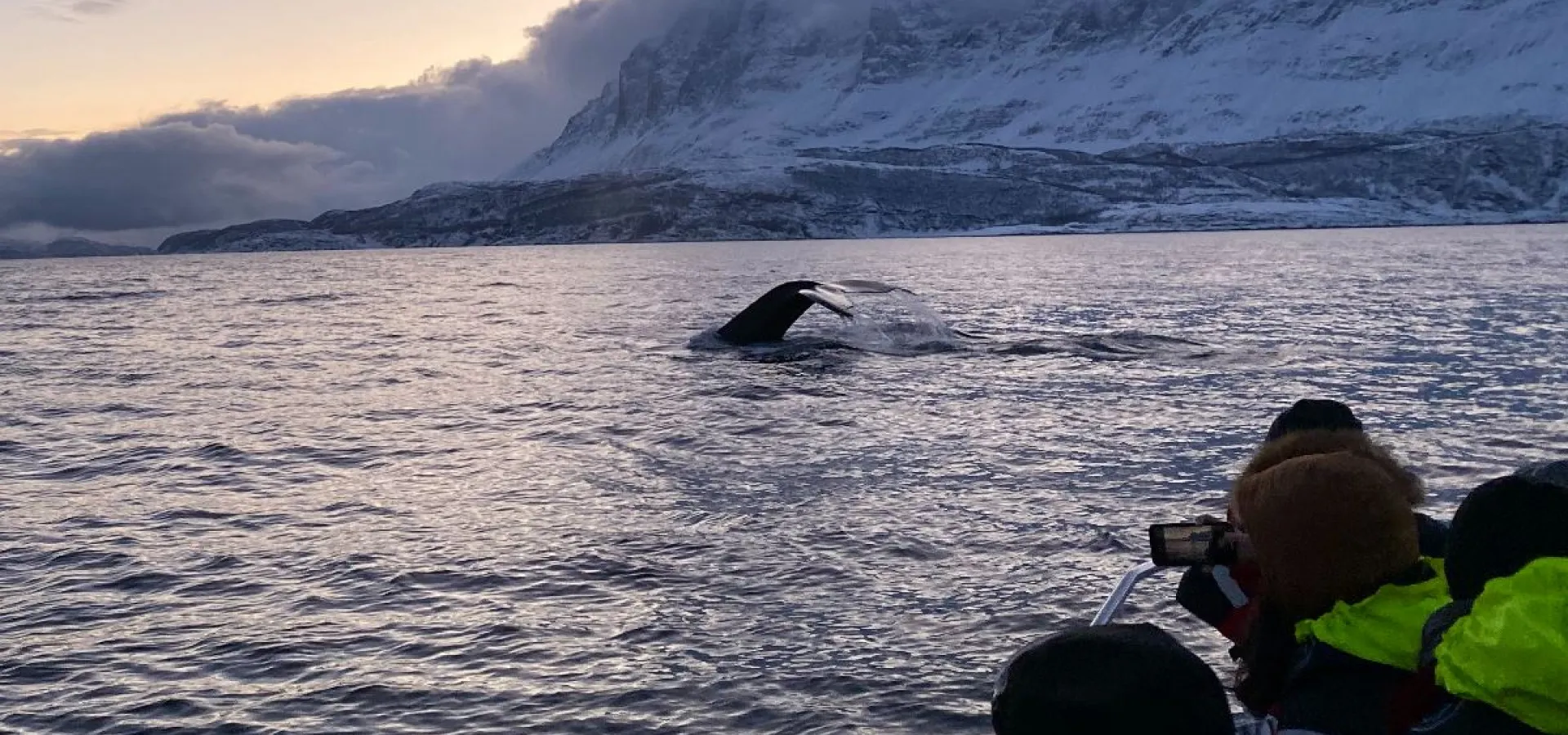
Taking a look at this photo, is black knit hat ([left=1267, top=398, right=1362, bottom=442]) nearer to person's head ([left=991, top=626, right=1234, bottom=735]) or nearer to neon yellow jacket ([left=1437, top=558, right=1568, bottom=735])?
neon yellow jacket ([left=1437, top=558, right=1568, bottom=735])

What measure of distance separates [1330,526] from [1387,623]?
0.36 m

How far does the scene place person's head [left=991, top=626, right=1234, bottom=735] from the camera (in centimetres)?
343

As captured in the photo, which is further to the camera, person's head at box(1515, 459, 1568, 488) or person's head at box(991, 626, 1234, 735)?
person's head at box(1515, 459, 1568, 488)

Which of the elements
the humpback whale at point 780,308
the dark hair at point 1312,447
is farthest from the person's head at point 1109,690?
the humpback whale at point 780,308

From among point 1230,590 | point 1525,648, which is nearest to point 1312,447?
point 1230,590

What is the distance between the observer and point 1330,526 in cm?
442

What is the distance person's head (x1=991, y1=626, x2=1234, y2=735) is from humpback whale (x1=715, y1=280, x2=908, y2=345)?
86.8ft

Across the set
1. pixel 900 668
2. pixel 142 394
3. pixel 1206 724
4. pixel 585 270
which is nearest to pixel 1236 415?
pixel 900 668

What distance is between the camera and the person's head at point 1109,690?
3432 mm

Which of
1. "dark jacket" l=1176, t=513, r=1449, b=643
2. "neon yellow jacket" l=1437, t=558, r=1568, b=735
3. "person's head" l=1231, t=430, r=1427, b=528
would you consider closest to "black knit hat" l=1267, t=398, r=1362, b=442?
"dark jacket" l=1176, t=513, r=1449, b=643

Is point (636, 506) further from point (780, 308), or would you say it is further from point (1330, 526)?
point (780, 308)

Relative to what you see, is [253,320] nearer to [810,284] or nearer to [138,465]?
[810,284]

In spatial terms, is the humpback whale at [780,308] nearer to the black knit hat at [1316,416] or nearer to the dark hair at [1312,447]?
the black knit hat at [1316,416]

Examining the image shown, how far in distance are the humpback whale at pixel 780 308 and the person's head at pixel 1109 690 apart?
2646 centimetres
